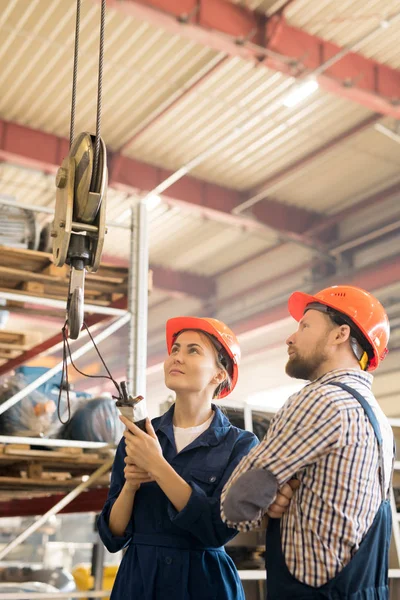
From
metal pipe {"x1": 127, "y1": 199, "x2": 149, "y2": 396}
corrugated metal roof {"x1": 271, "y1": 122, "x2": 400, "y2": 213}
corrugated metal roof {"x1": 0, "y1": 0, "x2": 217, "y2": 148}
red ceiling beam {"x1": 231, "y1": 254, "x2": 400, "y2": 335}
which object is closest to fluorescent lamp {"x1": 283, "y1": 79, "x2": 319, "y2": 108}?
corrugated metal roof {"x1": 0, "y1": 0, "x2": 217, "y2": 148}

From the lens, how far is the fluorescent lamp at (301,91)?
8.79 m

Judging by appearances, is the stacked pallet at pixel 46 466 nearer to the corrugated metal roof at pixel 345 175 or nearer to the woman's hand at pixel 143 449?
the woman's hand at pixel 143 449

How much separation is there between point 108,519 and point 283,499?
88cm

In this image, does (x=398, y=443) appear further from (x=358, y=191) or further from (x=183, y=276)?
(x=183, y=276)

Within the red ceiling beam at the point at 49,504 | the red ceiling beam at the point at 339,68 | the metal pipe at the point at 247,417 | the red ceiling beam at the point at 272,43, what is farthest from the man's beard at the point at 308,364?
the red ceiling beam at the point at 339,68

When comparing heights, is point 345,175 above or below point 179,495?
above

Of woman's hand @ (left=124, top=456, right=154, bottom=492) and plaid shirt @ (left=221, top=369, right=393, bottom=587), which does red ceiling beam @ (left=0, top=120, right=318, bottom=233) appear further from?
plaid shirt @ (left=221, top=369, right=393, bottom=587)

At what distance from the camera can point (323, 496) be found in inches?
89.0

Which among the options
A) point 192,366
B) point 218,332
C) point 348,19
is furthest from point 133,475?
point 348,19

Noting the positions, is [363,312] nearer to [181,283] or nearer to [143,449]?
[143,449]

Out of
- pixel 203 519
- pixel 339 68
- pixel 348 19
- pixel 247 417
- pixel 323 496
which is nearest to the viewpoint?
pixel 323 496

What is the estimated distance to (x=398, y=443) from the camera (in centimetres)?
664

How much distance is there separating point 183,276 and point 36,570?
9774 mm

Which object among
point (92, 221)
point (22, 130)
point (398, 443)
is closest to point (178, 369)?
point (92, 221)
